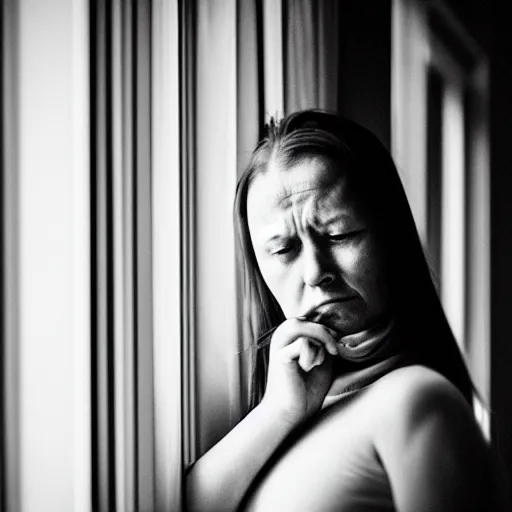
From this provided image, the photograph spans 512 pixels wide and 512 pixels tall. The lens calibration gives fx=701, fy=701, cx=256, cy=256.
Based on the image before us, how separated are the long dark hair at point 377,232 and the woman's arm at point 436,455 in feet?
0.19

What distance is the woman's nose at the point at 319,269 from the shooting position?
53.7 inches

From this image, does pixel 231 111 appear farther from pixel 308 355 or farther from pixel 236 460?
pixel 236 460

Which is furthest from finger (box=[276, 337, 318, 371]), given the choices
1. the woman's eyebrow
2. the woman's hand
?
the woman's eyebrow

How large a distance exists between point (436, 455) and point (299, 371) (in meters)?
0.29

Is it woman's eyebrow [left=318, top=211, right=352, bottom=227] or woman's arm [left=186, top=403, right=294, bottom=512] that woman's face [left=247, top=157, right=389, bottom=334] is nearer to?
woman's eyebrow [left=318, top=211, right=352, bottom=227]

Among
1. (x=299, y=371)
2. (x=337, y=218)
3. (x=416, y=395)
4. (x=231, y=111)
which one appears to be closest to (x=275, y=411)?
(x=299, y=371)

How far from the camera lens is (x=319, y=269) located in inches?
53.7

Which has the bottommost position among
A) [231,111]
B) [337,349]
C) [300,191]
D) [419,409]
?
[419,409]

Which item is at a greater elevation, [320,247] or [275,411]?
[320,247]

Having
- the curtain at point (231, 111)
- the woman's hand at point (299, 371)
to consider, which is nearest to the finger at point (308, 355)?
the woman's hand at point (299, 371)

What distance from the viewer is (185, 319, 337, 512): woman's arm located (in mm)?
1359

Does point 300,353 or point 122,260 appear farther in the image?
point 122,260

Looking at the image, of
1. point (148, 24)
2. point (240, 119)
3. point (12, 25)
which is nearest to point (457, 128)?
point (240, 119)

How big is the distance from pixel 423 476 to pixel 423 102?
27.6 inches
